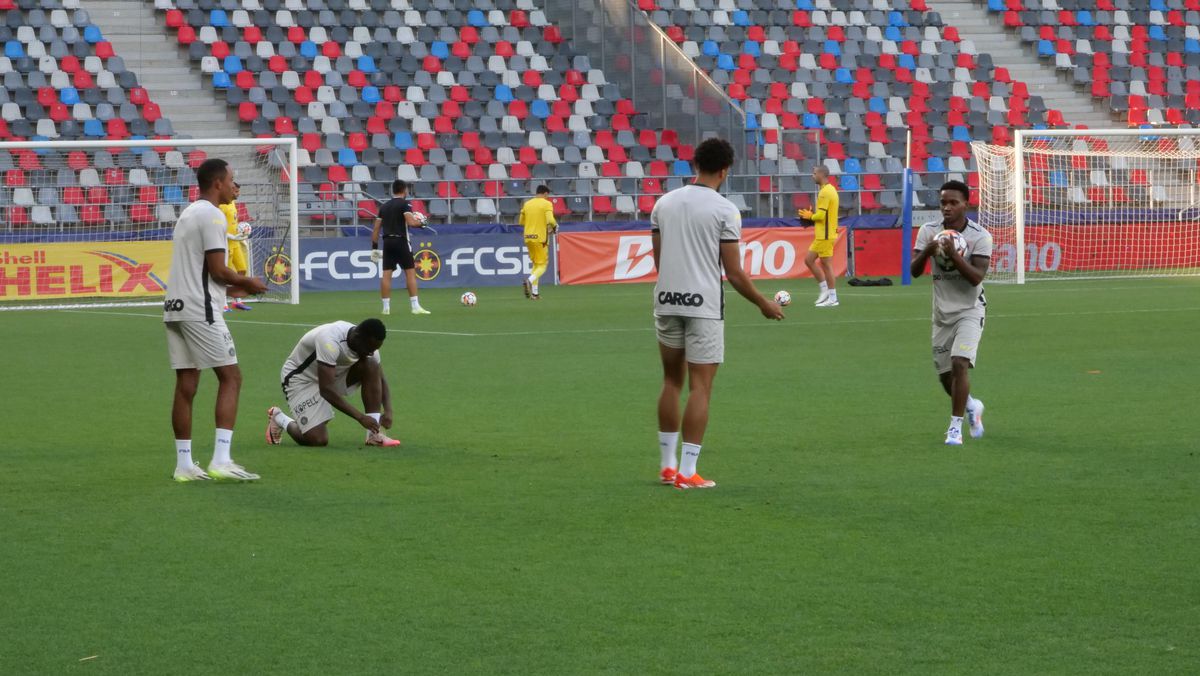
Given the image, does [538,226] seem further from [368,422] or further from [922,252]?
[922,252]

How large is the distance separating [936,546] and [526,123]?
96.8 ft

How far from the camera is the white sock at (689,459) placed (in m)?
9.00

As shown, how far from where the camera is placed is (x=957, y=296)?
11031 mm

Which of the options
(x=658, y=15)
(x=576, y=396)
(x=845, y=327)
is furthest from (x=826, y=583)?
(x=658, y=15)

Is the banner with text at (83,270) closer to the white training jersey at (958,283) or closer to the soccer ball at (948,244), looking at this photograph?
the white training jersey at (958,283)

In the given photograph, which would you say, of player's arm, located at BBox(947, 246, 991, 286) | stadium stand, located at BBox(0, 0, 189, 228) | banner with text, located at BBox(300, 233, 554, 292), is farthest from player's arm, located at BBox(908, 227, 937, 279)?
banner with text, located at BBox(300, 233, 554, 292)

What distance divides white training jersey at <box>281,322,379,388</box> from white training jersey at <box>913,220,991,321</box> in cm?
375

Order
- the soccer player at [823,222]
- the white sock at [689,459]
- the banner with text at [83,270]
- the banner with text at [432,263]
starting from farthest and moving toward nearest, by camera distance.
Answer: the banner with text at [432,263] < the banner with text at [83,270] < the soccer player at [823,222] < the white sock at [689,459]

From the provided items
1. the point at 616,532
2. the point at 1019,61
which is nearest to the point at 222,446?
the point at 616,532

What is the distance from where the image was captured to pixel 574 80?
1475 inches

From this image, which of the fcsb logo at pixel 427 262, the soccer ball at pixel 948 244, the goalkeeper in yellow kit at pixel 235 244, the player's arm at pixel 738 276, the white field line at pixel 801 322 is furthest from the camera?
the fcsb logo at pixel 427 262

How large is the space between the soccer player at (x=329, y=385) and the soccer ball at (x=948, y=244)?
3.61m

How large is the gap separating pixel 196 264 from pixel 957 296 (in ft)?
16.2

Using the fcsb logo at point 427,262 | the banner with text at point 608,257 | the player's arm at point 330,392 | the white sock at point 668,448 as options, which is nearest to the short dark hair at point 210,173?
the player's arm at point 330,392
